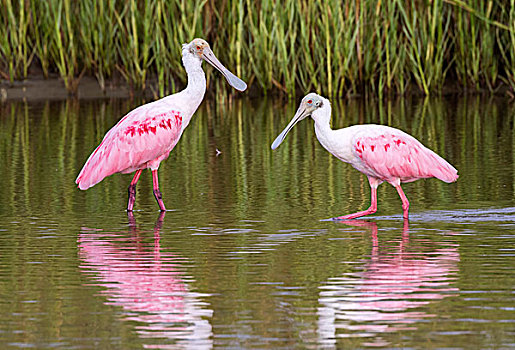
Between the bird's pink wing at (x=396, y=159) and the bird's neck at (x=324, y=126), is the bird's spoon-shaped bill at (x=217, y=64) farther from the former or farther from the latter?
the bird's pink wing at (x=396, y=159)

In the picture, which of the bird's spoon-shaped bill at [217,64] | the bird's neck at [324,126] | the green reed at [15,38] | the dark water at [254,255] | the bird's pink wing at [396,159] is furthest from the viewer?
the green reed at [15,38]

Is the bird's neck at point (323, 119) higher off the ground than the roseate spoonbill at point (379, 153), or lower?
higher

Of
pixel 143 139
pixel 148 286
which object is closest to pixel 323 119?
pixel 143 139

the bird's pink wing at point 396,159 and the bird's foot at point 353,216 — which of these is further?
the bird's pink wing at point 396,159

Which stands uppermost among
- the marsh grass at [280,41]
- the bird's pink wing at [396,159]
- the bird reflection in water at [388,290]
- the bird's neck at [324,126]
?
the marsh grass at [280,41]

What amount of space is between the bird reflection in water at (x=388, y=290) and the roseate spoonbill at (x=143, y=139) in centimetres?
234

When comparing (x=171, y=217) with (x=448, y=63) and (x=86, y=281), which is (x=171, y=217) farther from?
(x=448, y=63)

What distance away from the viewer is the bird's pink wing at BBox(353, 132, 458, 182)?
321 inches

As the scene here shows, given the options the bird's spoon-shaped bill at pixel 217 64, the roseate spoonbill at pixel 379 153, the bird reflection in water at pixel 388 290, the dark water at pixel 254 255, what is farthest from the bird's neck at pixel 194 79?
the bird reflection in water at pixel 388 290

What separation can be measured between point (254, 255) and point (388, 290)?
3.89ft

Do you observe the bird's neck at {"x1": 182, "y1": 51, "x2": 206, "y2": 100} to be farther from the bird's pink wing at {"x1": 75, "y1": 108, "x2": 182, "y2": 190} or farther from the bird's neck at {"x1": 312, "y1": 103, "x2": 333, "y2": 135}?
the bird's neck at {"x1": 312, "y1": 103, "x2": 333, "y2": 135}

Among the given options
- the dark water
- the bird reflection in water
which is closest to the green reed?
the dark water

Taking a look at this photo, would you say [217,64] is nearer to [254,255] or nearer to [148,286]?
[254,255]

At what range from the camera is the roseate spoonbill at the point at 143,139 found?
880cm
